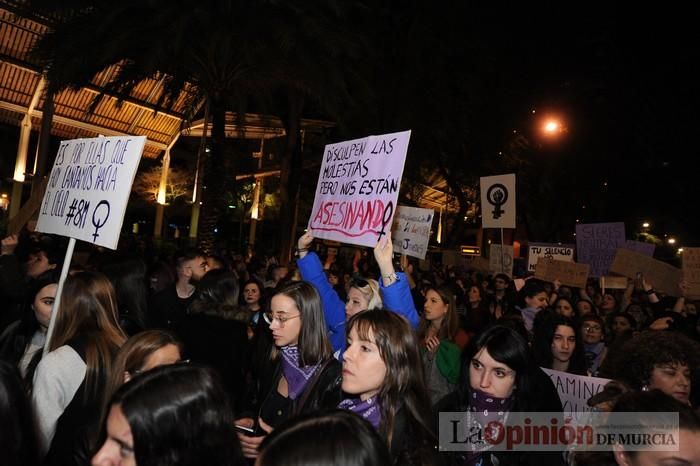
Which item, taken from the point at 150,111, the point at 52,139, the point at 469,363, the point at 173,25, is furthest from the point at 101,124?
the point at 469,363

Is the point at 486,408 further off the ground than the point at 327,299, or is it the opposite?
the point at 327,299

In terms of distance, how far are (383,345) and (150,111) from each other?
84.2ft

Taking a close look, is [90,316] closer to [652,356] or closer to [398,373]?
[398,373]

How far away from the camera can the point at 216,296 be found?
5.20 m

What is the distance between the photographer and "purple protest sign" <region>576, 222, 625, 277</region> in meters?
11.4

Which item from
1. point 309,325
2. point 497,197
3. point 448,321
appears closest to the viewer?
point 309,325

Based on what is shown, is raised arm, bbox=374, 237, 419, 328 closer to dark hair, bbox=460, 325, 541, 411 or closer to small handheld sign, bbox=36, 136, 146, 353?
dark hair, bbox=460, 325, 541, 411

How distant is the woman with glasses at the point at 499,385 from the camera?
316 centimetres

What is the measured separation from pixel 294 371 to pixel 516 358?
136cm

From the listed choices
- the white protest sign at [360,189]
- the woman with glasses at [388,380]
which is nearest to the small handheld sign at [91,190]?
the white protest sign at [360,189]

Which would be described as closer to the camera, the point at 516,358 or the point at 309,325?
the point at 516,358

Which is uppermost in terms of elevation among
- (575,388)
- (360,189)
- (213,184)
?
(213,184)

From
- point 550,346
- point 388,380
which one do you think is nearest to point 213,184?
point 550,346

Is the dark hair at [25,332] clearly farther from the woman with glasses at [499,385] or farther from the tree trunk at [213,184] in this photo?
the tree trunk at [213,184]
